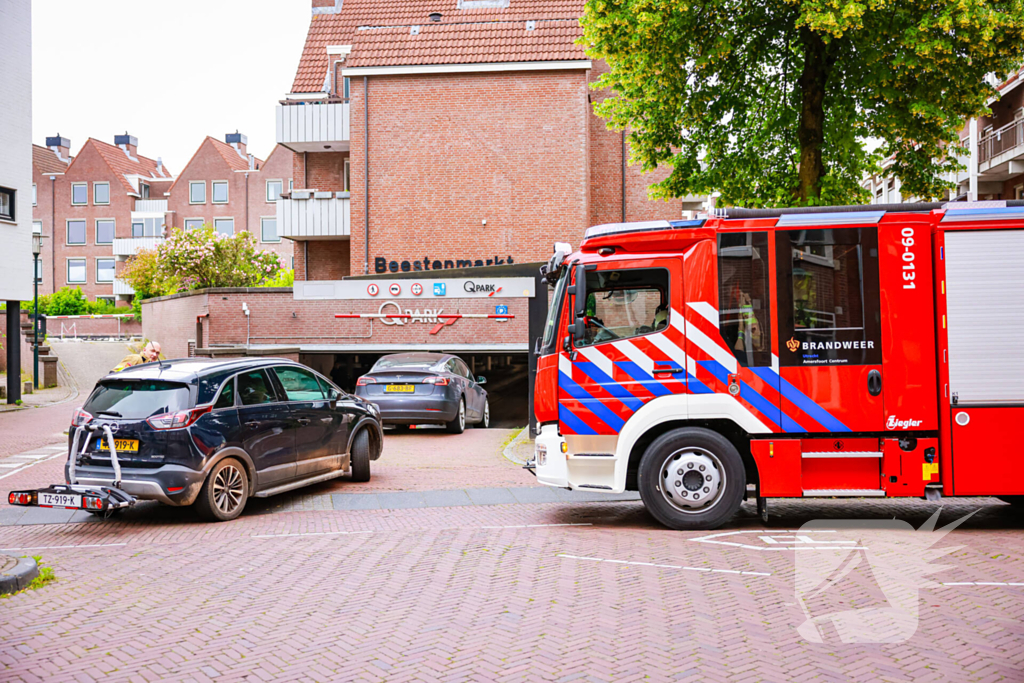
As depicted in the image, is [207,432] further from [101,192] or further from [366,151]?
[101,192]

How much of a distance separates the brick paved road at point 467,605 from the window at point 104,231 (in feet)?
204

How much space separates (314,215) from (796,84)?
1755 cm

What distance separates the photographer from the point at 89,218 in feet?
214

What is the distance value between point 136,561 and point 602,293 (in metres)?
4.56

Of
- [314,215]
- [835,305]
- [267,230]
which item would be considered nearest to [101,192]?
[267,230]

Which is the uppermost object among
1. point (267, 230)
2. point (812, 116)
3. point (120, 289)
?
point (267, 230)

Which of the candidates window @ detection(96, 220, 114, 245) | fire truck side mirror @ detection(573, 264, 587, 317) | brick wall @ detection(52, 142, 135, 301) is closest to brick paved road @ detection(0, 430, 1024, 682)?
fire truck side mirror @ detection(573, 264, 587, 317)

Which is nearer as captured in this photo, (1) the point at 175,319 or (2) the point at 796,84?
(2) the point at 796,84

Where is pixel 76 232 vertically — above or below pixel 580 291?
above

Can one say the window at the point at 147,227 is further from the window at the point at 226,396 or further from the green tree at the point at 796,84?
the window at the point at 226,396

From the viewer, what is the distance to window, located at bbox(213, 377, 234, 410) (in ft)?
28.6

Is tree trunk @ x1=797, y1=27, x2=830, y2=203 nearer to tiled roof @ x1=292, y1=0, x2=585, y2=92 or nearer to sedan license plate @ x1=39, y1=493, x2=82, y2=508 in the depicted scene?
sedan license plate @ x1=39, y1=493, x2=82, y2=508

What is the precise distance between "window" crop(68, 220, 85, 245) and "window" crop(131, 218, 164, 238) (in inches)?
150

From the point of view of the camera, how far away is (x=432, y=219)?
29094 mm
